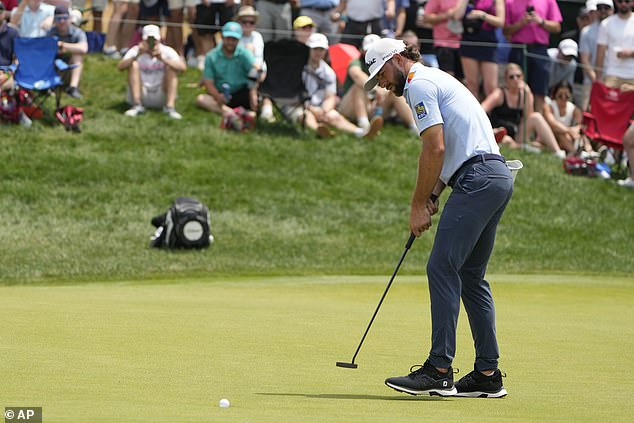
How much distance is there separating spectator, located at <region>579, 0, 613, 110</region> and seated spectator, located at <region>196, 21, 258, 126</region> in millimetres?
5397

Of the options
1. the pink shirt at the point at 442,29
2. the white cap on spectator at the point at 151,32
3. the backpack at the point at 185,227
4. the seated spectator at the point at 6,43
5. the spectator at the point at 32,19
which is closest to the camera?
the backpack at the point at 185,227

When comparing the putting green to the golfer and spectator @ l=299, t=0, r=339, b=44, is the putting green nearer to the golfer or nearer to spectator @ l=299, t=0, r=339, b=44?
the golfer

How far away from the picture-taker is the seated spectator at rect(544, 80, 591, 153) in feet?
63.9

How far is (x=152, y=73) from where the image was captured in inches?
746

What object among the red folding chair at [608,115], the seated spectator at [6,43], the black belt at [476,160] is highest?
the black belt at [476,160]

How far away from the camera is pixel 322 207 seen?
16.9m

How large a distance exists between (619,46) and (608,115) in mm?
1079

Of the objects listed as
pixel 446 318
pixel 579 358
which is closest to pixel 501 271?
pixel 579 358

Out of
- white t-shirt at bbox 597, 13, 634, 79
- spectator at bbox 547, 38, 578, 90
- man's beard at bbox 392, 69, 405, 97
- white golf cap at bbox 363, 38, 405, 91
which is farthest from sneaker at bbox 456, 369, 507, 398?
spectator at bbox 547, 38, 578, 90

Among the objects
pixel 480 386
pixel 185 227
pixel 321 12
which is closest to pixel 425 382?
pixel 480 386

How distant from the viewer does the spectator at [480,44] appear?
1878cm

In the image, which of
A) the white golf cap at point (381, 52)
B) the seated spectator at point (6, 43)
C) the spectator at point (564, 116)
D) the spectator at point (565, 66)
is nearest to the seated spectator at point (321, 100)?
the spectator at point (564, 116)

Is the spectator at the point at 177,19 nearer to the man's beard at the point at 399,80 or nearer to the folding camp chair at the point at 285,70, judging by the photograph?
the folding camp chair at the point at 285,70

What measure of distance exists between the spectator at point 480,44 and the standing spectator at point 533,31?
32cm
